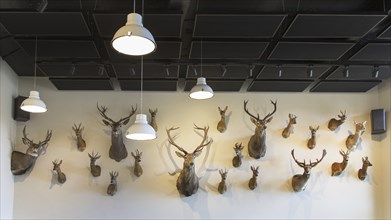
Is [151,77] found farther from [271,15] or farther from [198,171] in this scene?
[271,15]

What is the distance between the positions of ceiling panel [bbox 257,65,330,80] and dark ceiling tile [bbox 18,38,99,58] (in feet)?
8.60

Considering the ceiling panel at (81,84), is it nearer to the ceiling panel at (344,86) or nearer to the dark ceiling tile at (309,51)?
the dark ceiling tile at (309,51)

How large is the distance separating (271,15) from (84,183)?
445 cm

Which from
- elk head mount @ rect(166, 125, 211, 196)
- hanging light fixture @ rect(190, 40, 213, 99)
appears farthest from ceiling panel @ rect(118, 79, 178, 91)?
hanging light fixture @ rect(190, 40, 213, 99)

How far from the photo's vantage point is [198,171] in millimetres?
7773

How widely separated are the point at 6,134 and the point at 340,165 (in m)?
5.63

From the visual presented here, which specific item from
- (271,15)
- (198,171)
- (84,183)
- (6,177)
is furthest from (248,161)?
(6,177)

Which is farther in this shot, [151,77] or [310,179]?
[310,179]

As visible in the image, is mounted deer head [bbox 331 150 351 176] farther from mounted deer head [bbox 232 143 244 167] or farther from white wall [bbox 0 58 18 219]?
white wall [bbox 0 58 18 219]

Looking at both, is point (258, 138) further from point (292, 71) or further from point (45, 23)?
point (45, 23)

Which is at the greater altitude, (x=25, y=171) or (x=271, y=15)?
(x=271, y=15)

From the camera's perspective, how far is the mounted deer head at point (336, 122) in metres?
7.81

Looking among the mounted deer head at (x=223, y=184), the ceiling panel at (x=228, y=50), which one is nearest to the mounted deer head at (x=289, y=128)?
the mounted deer head at (x=223, y=184)

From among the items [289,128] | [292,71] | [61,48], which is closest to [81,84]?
[61,48]
